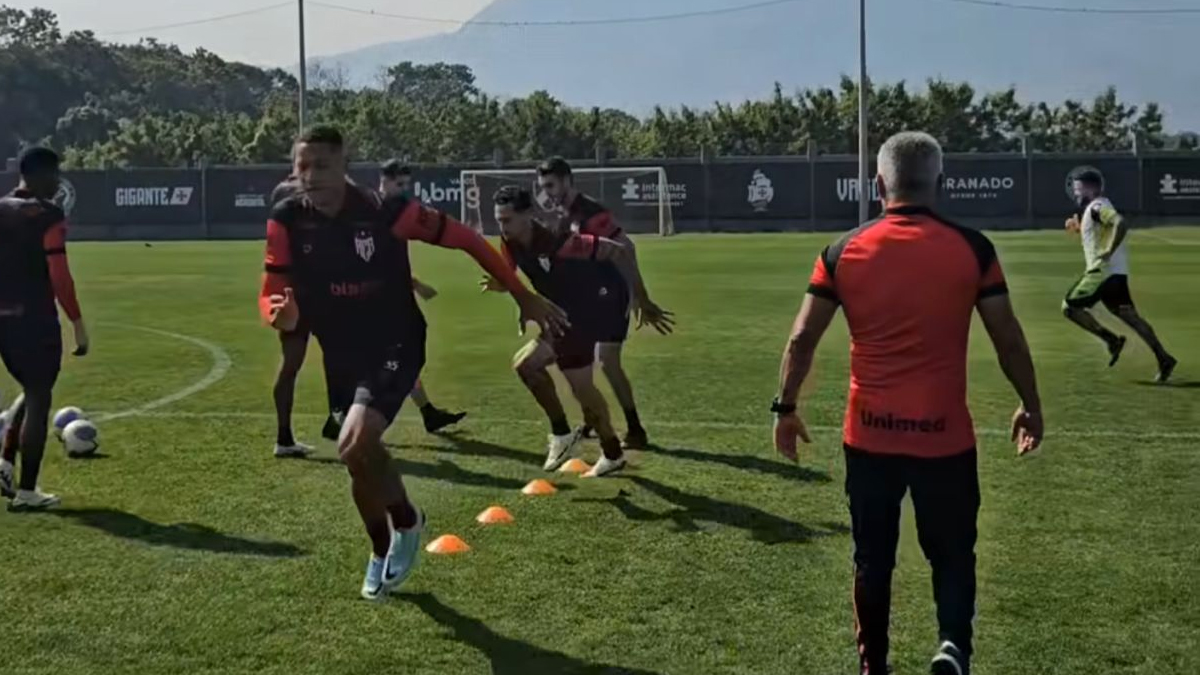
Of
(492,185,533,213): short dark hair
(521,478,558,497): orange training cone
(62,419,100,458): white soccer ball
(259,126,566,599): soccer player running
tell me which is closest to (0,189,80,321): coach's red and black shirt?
(62,419,100,458): white soccer ball

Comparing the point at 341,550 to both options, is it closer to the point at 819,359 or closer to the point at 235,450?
the point at 235,450

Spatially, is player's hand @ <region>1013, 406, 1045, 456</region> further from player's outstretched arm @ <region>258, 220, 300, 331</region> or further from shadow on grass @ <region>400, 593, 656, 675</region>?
player's outstretched arm @ <region>258, 220, 300, 331</region>

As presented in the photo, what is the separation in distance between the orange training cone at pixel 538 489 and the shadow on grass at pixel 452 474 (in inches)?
3.7

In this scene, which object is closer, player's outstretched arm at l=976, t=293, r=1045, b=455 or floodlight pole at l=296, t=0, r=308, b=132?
player's outstretched arm at l=976, t=293, r=1045, b=455

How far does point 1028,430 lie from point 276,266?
12.4 feet

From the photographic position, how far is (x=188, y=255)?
132 feet

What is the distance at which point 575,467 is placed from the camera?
392 inches

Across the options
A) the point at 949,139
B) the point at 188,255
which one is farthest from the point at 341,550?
the point at 949,139

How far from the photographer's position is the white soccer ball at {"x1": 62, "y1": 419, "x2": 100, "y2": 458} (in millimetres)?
10508

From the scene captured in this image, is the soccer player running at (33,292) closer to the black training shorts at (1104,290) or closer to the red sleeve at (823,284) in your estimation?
the red sleeve at (823,284)

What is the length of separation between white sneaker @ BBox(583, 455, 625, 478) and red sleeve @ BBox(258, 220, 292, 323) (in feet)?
8.87

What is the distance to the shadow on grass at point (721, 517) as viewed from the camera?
8.04 m

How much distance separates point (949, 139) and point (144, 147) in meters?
37.5

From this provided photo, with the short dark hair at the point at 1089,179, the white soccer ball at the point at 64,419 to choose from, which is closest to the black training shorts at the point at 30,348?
the white soccer ball at the point at 64,419
